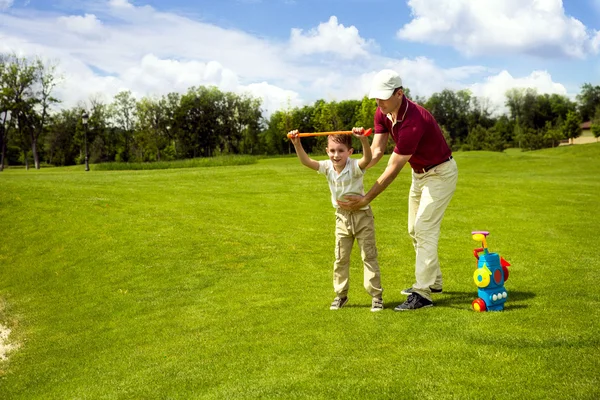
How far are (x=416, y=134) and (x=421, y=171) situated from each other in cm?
67

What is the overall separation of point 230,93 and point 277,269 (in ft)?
271

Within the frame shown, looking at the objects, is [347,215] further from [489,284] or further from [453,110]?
[453,110]

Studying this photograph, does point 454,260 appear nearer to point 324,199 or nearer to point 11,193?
point 324,199

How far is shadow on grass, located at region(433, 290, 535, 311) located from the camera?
646 centimetres

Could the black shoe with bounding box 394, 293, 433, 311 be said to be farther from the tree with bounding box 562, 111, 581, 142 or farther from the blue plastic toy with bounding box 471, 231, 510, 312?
the tree with bounding box 562, 111, 581, 142

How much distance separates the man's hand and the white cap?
1.20 meters

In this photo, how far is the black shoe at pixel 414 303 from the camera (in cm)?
639

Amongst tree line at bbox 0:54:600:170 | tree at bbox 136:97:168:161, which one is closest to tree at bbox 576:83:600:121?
tree line at bbox 0:54:600:170

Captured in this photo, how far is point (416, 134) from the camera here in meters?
6.08

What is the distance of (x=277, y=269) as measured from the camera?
9516 mm

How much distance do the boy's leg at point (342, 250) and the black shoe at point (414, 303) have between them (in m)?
0.77

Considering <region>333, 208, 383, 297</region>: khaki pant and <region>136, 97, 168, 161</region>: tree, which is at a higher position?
<region>136, 97, 168, 161</region>: tree

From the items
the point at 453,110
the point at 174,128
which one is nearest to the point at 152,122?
the point at 174,128

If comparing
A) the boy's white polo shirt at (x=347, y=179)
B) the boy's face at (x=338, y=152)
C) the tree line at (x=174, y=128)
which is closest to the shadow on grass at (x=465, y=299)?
the boy's white polo shirt at (x=347, y=179)
